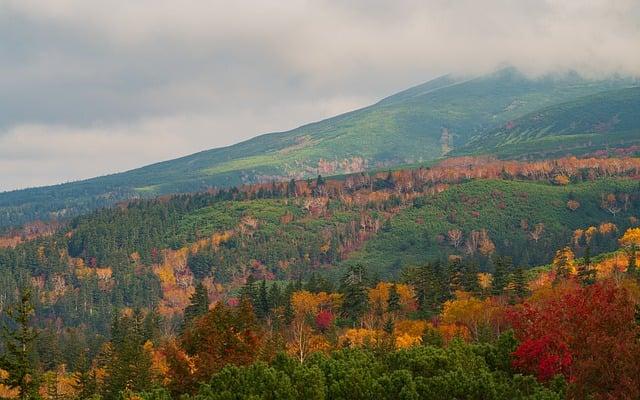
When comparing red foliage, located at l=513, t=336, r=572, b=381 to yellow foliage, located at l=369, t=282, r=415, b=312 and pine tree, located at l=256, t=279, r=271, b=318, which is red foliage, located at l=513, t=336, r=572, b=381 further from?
pine tree, located at l=256, t=279, r=271, b=318

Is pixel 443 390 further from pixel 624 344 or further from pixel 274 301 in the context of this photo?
pixel 274 301

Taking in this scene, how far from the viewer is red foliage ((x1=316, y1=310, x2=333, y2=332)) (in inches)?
4621

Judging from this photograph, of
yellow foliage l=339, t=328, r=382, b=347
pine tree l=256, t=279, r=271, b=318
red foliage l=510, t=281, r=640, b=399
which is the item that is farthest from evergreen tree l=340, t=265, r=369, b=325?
red foliage l=510, t=281, r=640, b=399

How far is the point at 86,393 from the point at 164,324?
4005 inches

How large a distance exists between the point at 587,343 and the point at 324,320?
80622 mm

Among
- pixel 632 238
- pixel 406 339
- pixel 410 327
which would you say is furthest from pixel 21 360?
pixel 632 238

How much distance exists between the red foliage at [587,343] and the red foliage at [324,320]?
6390 cm

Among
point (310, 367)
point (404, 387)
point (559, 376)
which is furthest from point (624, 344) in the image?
point (310, 367)

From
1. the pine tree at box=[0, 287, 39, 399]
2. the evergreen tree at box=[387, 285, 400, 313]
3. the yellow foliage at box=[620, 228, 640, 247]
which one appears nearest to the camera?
the pine tree at box=[0, 287, 39, 399]

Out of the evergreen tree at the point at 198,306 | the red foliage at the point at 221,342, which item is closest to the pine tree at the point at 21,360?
the red foliage at the point at 221,342

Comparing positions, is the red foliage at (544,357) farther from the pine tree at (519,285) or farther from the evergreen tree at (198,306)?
the evergreen tree at (198,306)

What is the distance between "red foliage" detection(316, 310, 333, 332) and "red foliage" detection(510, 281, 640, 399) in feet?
210

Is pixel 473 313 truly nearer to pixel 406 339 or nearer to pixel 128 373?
pixel 406 339

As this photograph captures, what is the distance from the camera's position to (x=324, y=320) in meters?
119
